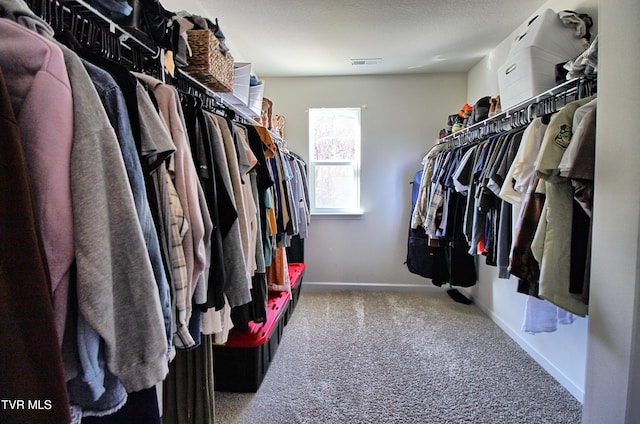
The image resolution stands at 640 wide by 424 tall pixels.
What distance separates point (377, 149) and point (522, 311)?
2064mm

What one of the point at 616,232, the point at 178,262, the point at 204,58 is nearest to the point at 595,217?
the point at 616,232

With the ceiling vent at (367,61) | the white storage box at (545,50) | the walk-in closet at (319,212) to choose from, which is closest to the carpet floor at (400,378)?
the walk-in closet at (319,212)

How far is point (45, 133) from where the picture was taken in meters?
0.47

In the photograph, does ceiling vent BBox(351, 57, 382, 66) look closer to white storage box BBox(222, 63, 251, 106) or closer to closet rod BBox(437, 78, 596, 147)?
closet rod BBox(437, 78, 596, 147)

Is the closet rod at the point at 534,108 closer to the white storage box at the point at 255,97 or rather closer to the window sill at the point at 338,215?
the window sill at the point at 338,215

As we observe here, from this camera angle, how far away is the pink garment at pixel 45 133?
1.53 feet

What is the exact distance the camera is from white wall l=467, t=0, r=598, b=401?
171cm

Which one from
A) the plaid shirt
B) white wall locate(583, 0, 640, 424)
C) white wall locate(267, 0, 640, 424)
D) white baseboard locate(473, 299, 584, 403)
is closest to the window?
white wall locate(267, 0, 640, 424)

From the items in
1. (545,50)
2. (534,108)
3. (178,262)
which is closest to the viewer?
(178,262)

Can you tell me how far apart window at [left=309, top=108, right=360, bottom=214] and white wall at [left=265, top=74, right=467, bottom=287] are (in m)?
0.09

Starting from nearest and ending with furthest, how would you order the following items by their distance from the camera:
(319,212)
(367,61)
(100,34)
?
(100,34) < (367,61) < (319,212)

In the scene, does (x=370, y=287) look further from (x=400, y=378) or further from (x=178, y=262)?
(x=178, y=262)

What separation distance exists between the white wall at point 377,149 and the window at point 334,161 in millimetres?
93

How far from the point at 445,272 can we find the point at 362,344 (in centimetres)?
115
